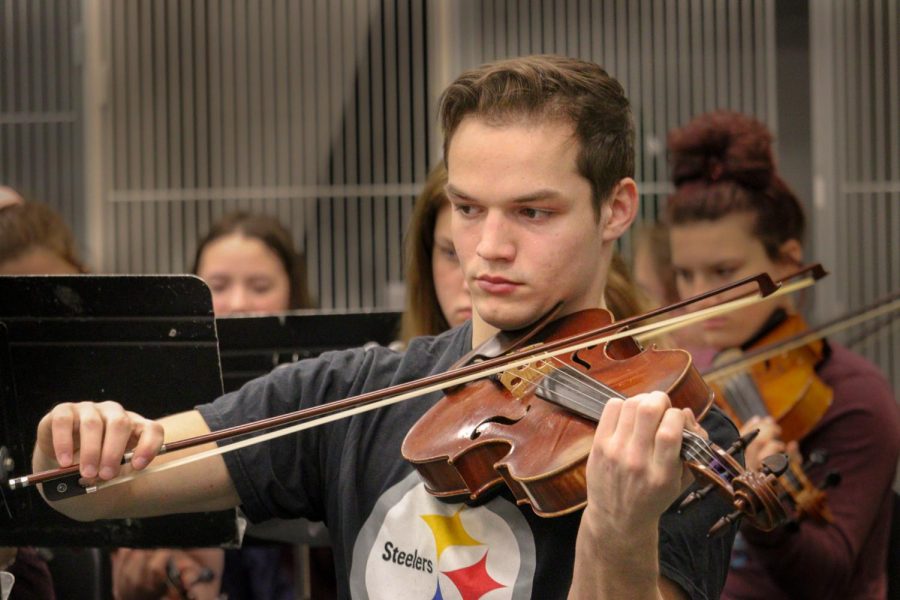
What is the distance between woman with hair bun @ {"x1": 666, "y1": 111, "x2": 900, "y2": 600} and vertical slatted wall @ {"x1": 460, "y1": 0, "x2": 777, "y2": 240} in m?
0.90

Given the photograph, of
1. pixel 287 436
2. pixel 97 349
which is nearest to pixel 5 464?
pixel 97 349

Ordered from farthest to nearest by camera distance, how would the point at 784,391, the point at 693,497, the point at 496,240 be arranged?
the point at 784,391 → the point at 496,240 → the point at 693,497

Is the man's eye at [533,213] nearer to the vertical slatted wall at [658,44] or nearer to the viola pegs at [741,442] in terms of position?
the viola pegs at [741,442]

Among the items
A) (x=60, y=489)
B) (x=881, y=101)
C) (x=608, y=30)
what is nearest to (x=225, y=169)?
(x=608, y=30)

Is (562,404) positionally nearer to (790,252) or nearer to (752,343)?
(752,343)

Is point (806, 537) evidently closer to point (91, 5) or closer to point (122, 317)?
point (122, 317)

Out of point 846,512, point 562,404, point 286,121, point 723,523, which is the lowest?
point 846,512

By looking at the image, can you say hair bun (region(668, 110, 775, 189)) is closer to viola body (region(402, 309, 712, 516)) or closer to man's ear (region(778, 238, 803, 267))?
man's ear (region(778, 238, 803, 267))

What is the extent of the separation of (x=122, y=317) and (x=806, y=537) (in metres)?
1.19

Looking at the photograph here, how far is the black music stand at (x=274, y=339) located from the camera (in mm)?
2090

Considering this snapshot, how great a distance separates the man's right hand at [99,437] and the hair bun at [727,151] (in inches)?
57.6

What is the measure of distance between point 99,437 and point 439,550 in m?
0.40

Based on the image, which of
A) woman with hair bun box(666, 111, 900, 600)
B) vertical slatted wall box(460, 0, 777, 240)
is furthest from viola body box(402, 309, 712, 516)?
vertical slatted wall box(460, 0, 777, 240)

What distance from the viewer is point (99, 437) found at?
4.33 feet
